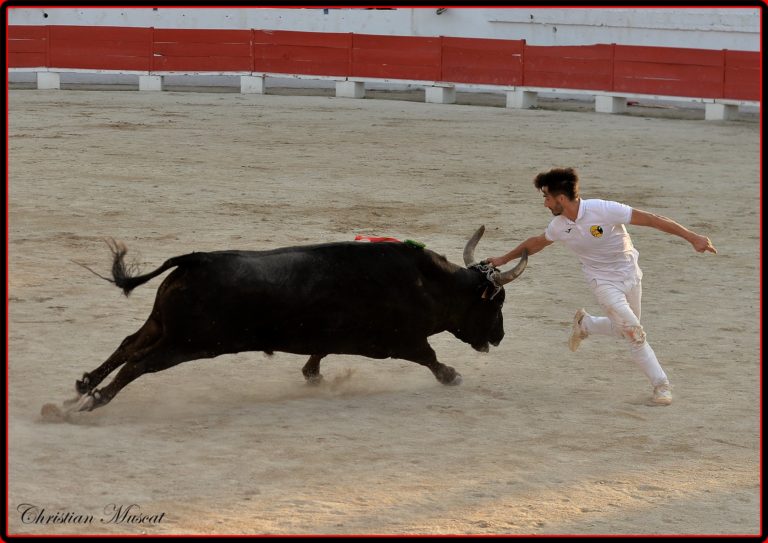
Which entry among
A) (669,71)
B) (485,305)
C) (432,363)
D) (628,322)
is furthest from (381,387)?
(669,71)

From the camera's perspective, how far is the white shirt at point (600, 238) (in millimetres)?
5570

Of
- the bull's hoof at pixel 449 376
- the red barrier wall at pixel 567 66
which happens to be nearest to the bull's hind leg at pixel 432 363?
the bull's hoof at pixel 449 376

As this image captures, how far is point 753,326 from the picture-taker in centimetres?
705

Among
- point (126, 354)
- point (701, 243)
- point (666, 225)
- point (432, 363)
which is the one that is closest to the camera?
point (126, 354)

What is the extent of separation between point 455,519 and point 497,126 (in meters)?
12.4

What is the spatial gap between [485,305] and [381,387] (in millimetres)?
622

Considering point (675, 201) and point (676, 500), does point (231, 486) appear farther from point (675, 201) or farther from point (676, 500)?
point (675, 201)

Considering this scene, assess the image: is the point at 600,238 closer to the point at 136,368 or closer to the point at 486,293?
the point at 486,293

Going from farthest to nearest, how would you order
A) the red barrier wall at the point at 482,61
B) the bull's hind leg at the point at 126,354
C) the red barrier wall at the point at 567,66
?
the red barrier wall at the point at 482,61 < the red barrier wall at the point at 567,66 < the bull's hind leg at the point at 126,354

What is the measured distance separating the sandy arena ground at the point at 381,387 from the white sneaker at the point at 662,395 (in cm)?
5

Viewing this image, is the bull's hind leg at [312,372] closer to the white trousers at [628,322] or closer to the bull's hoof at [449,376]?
the bull's hoof at [449,376]

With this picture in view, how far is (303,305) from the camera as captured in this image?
17.6ft

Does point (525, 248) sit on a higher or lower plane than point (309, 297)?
higher

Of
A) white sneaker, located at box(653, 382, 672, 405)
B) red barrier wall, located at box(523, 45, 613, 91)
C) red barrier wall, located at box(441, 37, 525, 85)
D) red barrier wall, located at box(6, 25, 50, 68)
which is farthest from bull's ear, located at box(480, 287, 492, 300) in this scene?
red barrier wall, located at box(6, 25, 50, 68)
